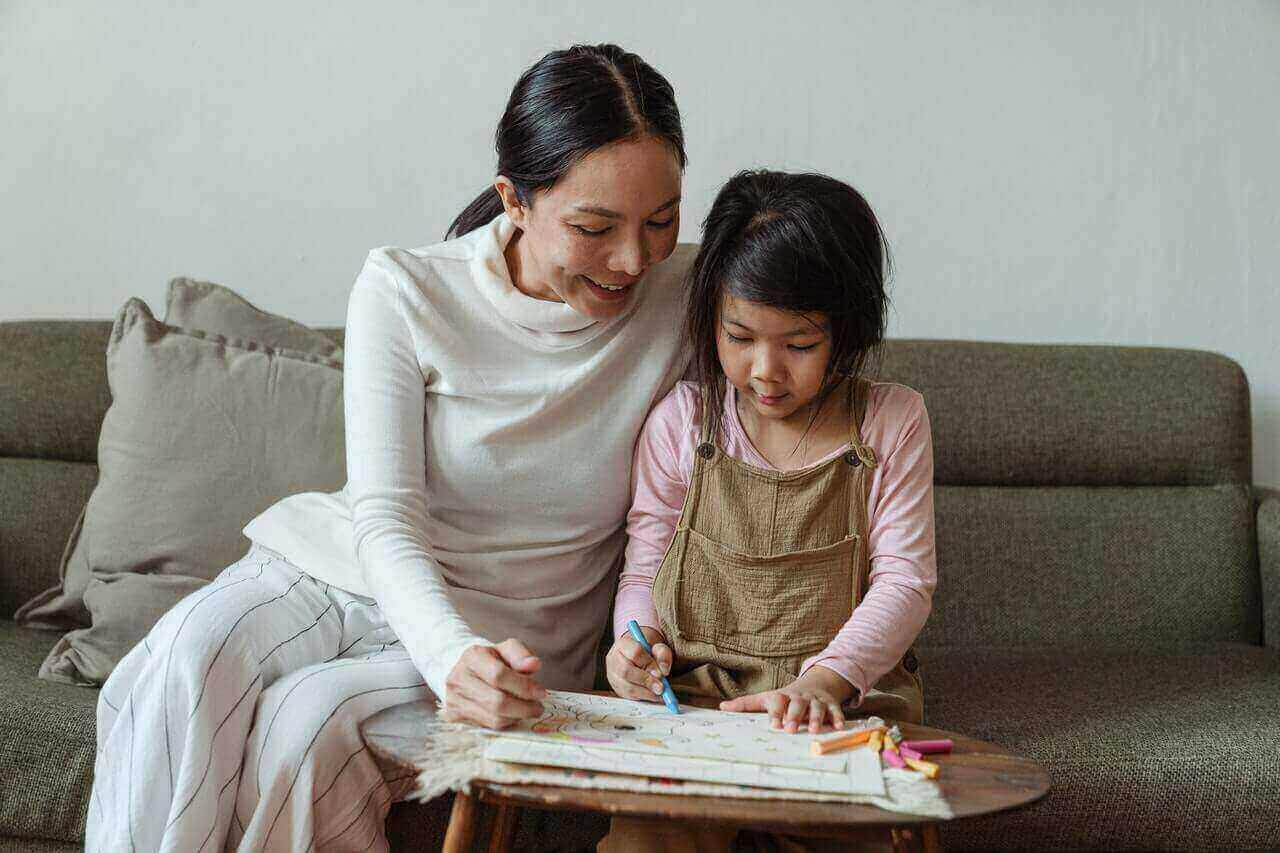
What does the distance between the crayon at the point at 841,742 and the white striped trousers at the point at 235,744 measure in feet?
1.44

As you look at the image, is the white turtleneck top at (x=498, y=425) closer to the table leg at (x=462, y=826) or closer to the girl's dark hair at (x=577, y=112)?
the girl's dark hair at (x=577, y=112)

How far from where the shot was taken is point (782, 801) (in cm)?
94

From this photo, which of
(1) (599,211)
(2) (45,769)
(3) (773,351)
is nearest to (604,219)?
(1) (599,211)

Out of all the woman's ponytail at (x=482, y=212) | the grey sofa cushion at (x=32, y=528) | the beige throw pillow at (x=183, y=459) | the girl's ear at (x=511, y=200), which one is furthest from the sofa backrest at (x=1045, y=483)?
the girl's ear at (x=511, y=200)

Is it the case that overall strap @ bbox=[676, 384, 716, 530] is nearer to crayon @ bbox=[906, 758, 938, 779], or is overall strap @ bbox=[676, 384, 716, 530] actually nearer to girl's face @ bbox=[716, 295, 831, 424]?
girl's face @ bbox=[716, 295, 831, 424]

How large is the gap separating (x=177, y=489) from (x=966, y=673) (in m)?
1.15

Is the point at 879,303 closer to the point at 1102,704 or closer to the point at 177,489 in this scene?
the point at 1102,704

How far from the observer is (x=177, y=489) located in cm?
172

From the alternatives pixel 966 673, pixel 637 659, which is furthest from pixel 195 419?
pixel 966 673

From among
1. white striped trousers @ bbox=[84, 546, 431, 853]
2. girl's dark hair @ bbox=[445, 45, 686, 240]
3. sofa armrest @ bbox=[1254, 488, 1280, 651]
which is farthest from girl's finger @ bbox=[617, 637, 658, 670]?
sofa armrest @ bbox=[1254, 488, 1280, 651]

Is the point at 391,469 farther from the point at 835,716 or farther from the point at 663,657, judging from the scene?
the point at 835,716

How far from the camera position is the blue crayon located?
1158mm

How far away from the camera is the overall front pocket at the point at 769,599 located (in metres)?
1.34

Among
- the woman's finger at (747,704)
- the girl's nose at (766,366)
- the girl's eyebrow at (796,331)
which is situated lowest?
the woman's finger at (747,704)
